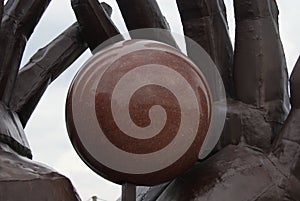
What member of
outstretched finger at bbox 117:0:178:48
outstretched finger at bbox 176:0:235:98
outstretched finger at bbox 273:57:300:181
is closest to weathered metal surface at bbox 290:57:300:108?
outstretched finger at bbox 273:57:300:181

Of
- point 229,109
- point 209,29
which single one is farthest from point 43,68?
point 229,109

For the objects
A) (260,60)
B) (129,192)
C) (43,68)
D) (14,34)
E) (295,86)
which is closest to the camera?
(129,192)

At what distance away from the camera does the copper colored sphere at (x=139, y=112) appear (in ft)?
6.72

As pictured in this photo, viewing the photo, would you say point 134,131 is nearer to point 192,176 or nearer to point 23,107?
point 192,176

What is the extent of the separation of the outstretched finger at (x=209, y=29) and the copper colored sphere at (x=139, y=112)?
470 mm

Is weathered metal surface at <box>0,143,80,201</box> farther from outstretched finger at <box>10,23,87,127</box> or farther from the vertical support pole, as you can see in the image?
outstretched finger at <box>10,23,87,127</box>

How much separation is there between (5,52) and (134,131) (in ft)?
2.94

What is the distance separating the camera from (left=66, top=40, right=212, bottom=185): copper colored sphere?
2049mm

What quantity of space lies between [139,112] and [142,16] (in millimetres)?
790

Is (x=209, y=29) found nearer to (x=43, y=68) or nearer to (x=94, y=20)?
(x=94, y=20)

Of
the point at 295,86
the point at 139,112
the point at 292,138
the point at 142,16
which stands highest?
the point at 142,16

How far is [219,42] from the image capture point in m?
2.67

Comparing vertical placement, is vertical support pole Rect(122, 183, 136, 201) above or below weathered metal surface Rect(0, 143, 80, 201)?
below

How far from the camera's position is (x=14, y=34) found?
279 centimetres
